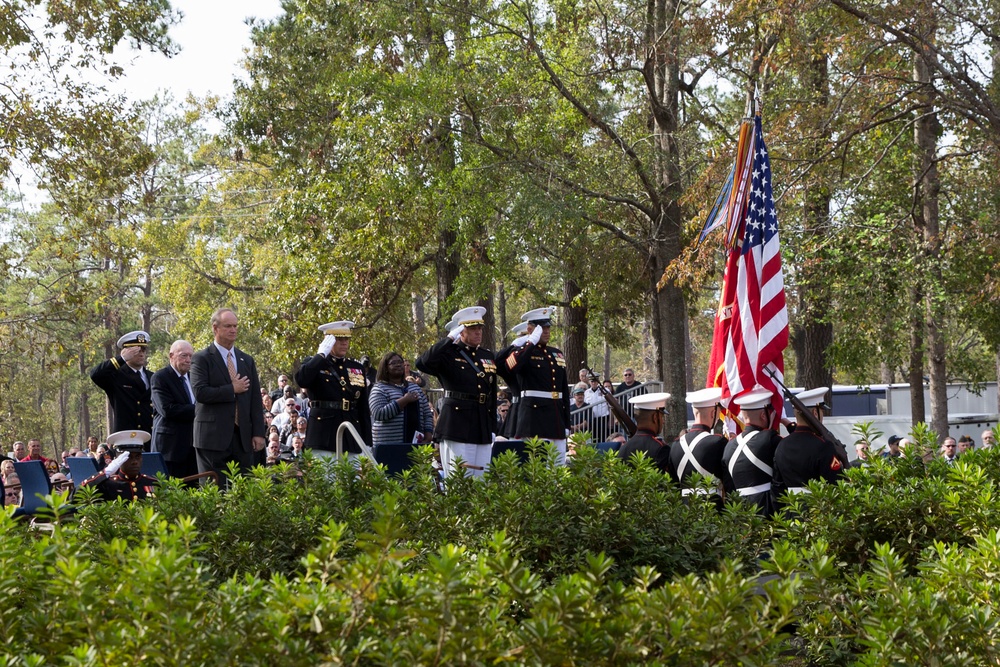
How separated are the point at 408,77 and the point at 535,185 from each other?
361cm

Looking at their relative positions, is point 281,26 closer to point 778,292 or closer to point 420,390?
point 420,390

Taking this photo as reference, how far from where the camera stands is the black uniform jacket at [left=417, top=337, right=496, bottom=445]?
11.5 meters

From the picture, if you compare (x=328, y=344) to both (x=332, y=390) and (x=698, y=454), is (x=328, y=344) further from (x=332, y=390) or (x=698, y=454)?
(x=698, y=454)

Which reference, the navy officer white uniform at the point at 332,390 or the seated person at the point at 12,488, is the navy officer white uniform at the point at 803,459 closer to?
the navy officer white uniform at the point at 332,390

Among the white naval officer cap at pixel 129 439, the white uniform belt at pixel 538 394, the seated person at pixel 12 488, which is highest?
the white uniform belt at pixel 538 394

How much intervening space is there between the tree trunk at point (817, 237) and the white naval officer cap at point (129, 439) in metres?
9.74

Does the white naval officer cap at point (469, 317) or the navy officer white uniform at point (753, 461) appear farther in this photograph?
the white naval officer cap at point (469, 317)

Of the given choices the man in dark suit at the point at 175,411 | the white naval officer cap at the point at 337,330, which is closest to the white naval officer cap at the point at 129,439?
the man in dark suit at the point at 175,411

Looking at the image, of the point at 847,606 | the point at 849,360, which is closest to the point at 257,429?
the point at 847,606

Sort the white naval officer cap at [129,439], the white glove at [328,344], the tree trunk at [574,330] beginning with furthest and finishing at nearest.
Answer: the tree trunk at [574,330] → the white glove at [328,344] → the white naval officer cap at [129,439]

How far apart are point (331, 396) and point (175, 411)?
1446mm

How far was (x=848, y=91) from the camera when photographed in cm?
1494

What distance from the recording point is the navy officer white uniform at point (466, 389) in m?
11.5

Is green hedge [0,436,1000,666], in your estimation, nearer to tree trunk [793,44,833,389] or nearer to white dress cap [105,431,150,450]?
white dress cap [105,431,150,450]
